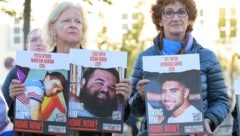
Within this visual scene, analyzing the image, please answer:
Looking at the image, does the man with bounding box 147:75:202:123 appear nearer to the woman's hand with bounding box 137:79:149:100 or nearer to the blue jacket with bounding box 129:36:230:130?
the woman's hand with bounding box 137:79:149:100

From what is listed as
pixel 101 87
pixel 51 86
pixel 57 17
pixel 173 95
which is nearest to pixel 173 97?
pixel 173 95

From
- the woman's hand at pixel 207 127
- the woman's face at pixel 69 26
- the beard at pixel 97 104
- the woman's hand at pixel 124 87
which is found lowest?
the woman's hand at pixel 207 127

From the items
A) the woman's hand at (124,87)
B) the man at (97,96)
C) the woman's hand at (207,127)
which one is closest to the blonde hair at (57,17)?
the man at (97,96)

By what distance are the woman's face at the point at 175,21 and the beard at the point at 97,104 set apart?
0.66 meters

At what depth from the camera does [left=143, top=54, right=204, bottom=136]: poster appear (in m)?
4.47

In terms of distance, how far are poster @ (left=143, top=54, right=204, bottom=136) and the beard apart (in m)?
0.26

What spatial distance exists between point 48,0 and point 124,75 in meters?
5.15

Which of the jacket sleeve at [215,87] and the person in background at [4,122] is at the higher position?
the jacket sleeve at [215,87]

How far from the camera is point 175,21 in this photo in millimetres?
4707

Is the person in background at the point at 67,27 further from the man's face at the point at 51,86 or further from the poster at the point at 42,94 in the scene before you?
the man's face at the point at 51,86

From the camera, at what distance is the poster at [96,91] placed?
457 cm

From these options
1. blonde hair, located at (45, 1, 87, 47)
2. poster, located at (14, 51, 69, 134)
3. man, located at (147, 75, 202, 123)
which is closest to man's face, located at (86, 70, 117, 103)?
poster, located at (14, 51, 69, 134)

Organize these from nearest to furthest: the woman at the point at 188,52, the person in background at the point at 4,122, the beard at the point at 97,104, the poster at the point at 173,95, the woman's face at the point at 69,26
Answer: the poster at the point at 173,95, the beard at the point at 97,104, the woman at the point at 188,52, the woman's face at the point at 69,26, the person in background at the point at 4,122

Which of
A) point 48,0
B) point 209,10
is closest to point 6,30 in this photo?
point 209,10
